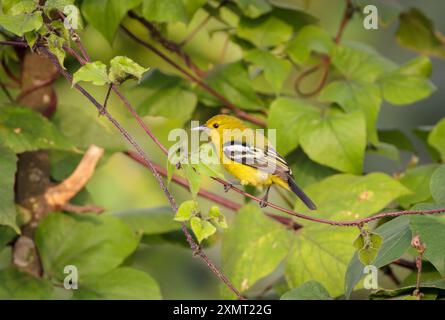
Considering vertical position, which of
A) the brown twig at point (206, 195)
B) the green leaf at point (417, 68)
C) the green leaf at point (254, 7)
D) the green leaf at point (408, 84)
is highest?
the green leaf at point (254, 7)

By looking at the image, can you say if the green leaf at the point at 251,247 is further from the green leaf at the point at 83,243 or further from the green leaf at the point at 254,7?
the green leaf at the point at 254,7

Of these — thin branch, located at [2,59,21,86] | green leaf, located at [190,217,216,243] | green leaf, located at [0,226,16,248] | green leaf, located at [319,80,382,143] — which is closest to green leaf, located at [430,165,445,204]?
green leaf, located at [190,217,216,243]

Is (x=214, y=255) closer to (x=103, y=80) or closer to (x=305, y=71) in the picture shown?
(x=305, y=71)

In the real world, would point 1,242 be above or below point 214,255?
above

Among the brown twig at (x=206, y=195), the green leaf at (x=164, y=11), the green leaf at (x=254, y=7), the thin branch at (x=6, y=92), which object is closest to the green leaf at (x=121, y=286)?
the brown twig at (x=206, y=195)

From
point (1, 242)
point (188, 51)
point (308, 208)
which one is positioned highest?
point (188, 51)

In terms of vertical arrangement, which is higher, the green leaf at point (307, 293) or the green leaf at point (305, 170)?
the green leaf at point (305, 170)
